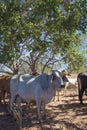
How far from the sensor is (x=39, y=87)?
10211 millimetres

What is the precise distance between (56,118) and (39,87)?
74.4 inches

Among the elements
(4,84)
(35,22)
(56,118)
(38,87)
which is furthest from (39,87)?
(4,84)

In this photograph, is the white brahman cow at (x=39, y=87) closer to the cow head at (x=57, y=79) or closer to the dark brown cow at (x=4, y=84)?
the cow head at (x=57, y=79)

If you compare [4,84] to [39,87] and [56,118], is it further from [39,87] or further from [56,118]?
[39,87]

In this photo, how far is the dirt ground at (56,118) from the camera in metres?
10.6

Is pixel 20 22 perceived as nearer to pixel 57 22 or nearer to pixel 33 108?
pixel 57 22

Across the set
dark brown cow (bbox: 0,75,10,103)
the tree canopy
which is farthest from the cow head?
dark brown cow (bbox: 0,75,10,103)

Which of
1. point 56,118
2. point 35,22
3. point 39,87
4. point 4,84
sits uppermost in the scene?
point 35,22

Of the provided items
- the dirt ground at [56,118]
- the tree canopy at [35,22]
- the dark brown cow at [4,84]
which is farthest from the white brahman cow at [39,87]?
the dark brown cow at [4,84]

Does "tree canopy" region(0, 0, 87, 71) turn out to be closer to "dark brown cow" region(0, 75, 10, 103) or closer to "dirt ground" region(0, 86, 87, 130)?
"dark brown cow" region(0, 75, 10, 103)

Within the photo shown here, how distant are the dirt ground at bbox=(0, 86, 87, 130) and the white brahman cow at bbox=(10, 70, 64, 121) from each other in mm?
535

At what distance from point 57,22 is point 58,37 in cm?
129

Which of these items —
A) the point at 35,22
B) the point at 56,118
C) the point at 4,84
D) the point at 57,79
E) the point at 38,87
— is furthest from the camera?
the point at 4,84

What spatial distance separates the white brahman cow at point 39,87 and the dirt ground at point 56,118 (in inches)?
21.0
